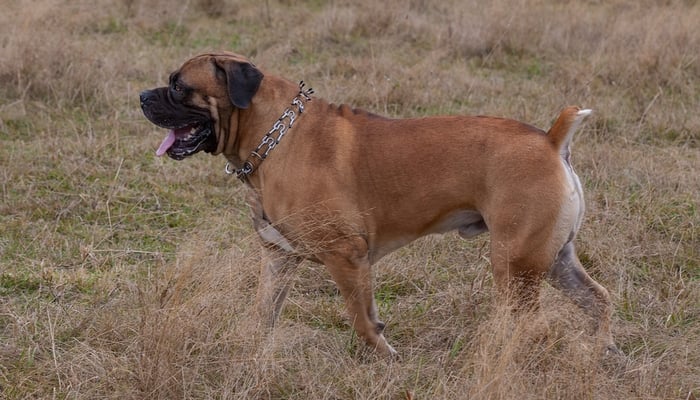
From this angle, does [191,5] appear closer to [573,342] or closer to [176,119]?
[176,119]

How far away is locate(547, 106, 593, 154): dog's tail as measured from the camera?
4270mm

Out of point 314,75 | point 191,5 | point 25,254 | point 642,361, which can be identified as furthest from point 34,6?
point 642,361

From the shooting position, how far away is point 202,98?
15.2 feet

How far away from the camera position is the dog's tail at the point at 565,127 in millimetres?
Answer: 4270

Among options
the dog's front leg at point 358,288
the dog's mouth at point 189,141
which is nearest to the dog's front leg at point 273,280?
the dog's front leg at point 358,288

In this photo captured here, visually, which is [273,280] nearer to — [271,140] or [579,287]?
[271,140]

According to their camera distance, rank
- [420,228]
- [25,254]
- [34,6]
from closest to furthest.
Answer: [420,228]
[25,254]
[34,6]

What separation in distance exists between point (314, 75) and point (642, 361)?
5.41 metres

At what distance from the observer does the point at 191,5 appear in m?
11.9

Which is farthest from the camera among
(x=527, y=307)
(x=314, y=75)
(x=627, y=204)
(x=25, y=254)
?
(x=314, y=75)

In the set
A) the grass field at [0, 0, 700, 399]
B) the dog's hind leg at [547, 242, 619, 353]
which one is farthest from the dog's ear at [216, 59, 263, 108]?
the dog's hind leg at [547, 242, 619, 353]

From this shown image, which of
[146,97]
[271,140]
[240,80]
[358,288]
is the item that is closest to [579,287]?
[358,288]

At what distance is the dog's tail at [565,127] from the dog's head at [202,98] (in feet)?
4.56

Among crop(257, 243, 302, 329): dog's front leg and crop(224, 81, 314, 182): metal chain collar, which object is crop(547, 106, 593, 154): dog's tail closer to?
crop(224, 81, 314, 182): metal chain collar
